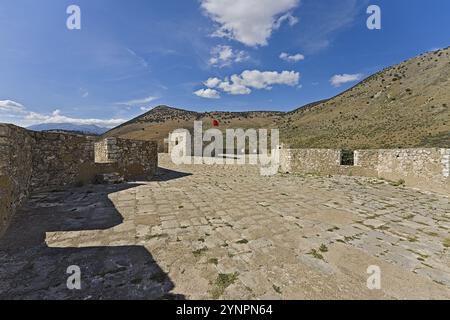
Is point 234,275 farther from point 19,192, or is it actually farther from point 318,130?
point 318,130

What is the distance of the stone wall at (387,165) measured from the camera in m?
7.45

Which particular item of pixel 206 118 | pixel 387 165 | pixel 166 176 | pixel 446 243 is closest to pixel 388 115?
pixel 387 165

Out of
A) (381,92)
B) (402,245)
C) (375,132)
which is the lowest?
(402,245)

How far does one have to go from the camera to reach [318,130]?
41.3m

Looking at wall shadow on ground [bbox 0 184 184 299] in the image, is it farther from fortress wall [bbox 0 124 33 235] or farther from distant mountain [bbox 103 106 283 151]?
distant mountain [bbox 103 106 283 151]

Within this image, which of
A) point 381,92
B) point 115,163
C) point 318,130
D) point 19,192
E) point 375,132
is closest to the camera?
point 19,192

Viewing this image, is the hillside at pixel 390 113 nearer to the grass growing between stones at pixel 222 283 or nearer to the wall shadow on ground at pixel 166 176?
the wall shadow on ground at pixel 166 176

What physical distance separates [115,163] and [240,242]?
22.0ft

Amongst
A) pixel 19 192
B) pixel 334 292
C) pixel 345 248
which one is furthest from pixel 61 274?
pixel 345 248

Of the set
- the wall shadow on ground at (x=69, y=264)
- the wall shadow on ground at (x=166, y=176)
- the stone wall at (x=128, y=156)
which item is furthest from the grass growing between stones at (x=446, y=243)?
the stone wall at (x=128, y=156)

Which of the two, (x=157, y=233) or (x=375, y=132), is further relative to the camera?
(x=375, y=132)

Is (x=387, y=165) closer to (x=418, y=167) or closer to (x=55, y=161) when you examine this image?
(x=418, y=167)

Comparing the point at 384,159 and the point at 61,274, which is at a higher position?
the point at 384,159

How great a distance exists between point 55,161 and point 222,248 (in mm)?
6527
